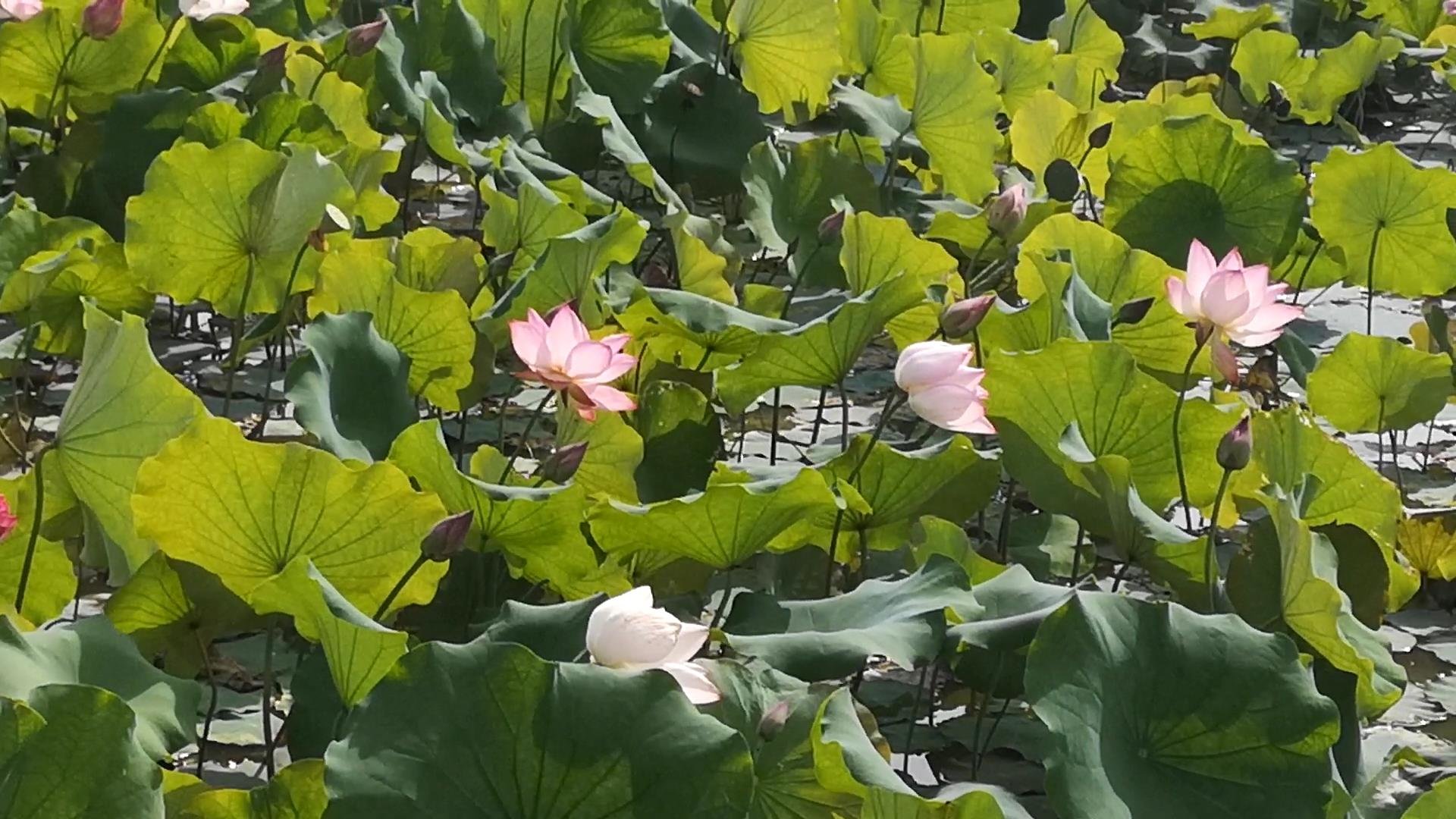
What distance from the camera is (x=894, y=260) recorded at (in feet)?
6.56

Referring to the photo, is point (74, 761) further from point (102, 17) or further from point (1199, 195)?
point (1199, 195)

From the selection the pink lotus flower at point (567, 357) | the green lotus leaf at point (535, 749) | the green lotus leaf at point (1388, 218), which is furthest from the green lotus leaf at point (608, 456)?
the green lotus leaf at point (1388, 218)

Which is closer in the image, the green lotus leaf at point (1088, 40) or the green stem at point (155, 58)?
the green stem at point (155, 58)

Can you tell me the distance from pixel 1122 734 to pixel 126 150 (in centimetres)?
146

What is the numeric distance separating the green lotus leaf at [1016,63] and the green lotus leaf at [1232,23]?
0.76 m

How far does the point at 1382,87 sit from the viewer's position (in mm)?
4266

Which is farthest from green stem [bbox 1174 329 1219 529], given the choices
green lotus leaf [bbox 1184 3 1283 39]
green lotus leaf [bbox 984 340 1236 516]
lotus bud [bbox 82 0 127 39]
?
green lotus leaf [bbox 1184 3 1283 39]

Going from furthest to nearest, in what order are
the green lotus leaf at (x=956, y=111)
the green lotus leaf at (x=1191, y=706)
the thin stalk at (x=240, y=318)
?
the green lotus leaf at (x=956, y=111) < the thin stalk at (x=240, y=318) < the green lotus leaf at (x=1191, y=706)

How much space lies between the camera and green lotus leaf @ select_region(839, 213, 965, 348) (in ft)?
6.45

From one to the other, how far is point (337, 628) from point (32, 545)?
28cm

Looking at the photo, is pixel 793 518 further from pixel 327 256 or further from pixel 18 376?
pixel 18 376

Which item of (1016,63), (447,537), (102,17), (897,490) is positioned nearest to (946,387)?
(897,490)

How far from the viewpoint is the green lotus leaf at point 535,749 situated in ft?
3.20

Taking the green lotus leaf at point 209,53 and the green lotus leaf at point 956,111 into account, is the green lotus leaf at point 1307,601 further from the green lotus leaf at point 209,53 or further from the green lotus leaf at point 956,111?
the green lotus leaf at point 209,53
